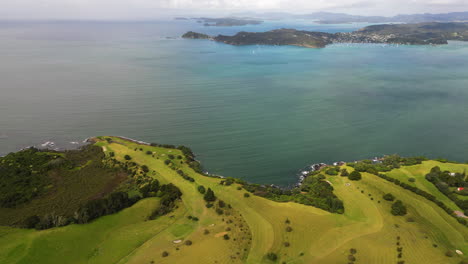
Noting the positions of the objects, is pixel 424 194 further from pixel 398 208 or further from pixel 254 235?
pixel 254 235

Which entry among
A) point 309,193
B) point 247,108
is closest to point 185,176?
point 309,193

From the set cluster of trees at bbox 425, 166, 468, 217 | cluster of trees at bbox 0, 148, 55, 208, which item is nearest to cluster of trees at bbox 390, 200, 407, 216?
cluster of trees at bbox 425, 166, 468, 217

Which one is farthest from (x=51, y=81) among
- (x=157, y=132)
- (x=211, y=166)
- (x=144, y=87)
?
(x=211, y=166)

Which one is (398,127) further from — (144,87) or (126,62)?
(126,62)

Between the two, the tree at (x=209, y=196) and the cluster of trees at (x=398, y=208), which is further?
the tree at (x=209, y=196)

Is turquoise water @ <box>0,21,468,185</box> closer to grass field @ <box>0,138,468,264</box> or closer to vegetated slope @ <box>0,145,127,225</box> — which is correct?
vegetated slope @ <box>0,145,127,225</box>

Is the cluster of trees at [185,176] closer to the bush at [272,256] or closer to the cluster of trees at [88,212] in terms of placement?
the cluster of trees at [88,212]

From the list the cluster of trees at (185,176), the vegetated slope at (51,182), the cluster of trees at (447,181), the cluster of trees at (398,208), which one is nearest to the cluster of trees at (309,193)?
the cluster of trees at (398,208)
